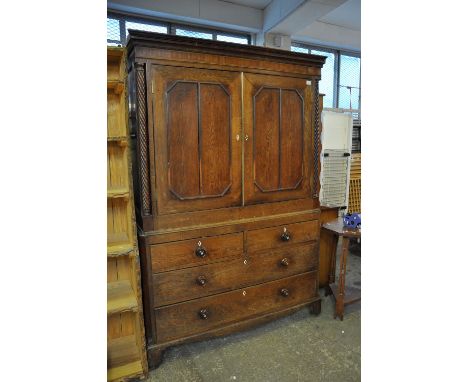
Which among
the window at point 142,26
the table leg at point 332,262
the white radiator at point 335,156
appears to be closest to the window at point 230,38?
the window at point 142,26

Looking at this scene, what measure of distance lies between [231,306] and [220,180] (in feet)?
2.58

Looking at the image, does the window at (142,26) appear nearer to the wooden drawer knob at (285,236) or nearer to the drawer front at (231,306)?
the wooden drawer knob at (285,236)

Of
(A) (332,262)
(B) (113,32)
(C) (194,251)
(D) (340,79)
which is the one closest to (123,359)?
(C) (194,251)

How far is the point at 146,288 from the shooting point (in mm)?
1776

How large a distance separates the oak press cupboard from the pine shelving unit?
0.07 meters

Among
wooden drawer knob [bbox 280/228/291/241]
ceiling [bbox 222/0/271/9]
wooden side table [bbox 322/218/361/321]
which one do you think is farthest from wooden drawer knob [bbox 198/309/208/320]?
ceiling [bbox 222/0/271/9]

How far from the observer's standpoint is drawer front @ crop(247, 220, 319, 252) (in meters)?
2.02

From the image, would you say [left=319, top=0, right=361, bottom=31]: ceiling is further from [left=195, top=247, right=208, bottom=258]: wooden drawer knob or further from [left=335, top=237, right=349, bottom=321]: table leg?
[left=195, top=247, right=208, bottom=258]: wooden drawer knob

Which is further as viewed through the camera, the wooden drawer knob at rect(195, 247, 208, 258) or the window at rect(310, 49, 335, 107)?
the window at rect(310, 49, 335, 107)

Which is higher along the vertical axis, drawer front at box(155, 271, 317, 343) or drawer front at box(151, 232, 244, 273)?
drawer front at box(151, 232, 244, 273)

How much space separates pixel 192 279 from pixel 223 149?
772mm
